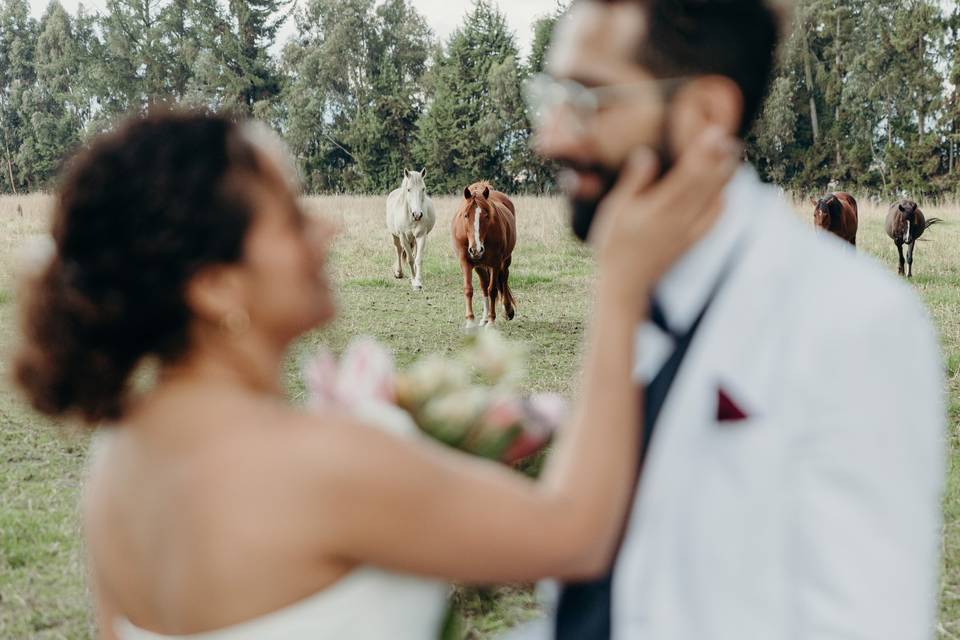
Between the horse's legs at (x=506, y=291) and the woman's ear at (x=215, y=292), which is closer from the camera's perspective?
the woman's ear at (x=215, y=292)

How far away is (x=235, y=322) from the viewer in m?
1.27

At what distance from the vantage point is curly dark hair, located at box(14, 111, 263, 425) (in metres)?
1.20

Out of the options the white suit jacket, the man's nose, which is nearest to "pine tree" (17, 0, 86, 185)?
the man's nose

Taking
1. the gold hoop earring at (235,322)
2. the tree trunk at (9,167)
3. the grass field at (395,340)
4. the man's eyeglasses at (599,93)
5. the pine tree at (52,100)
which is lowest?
the grass field at (395,340)

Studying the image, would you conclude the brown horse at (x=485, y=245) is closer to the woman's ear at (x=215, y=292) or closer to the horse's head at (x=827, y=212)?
the horse's head at (x=827, y=212)

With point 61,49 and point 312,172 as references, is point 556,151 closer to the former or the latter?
point 312,172

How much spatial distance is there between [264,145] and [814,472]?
88 cm

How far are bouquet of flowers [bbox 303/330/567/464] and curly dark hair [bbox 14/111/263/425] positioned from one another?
31 centimetres

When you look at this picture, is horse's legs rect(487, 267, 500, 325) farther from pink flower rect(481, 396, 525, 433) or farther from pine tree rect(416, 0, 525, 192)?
pine tree rect(416, 0, 525, 192)

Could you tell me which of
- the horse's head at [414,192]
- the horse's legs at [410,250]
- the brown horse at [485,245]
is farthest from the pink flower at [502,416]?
the horse's legs at [410,250]

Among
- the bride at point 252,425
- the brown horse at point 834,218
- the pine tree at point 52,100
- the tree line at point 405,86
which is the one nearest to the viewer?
the bride at point 252,425

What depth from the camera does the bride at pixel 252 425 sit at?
1125 mm

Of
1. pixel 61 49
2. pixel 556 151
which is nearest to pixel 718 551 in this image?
pixel 556 151

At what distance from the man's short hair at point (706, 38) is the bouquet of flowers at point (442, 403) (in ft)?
1.97
